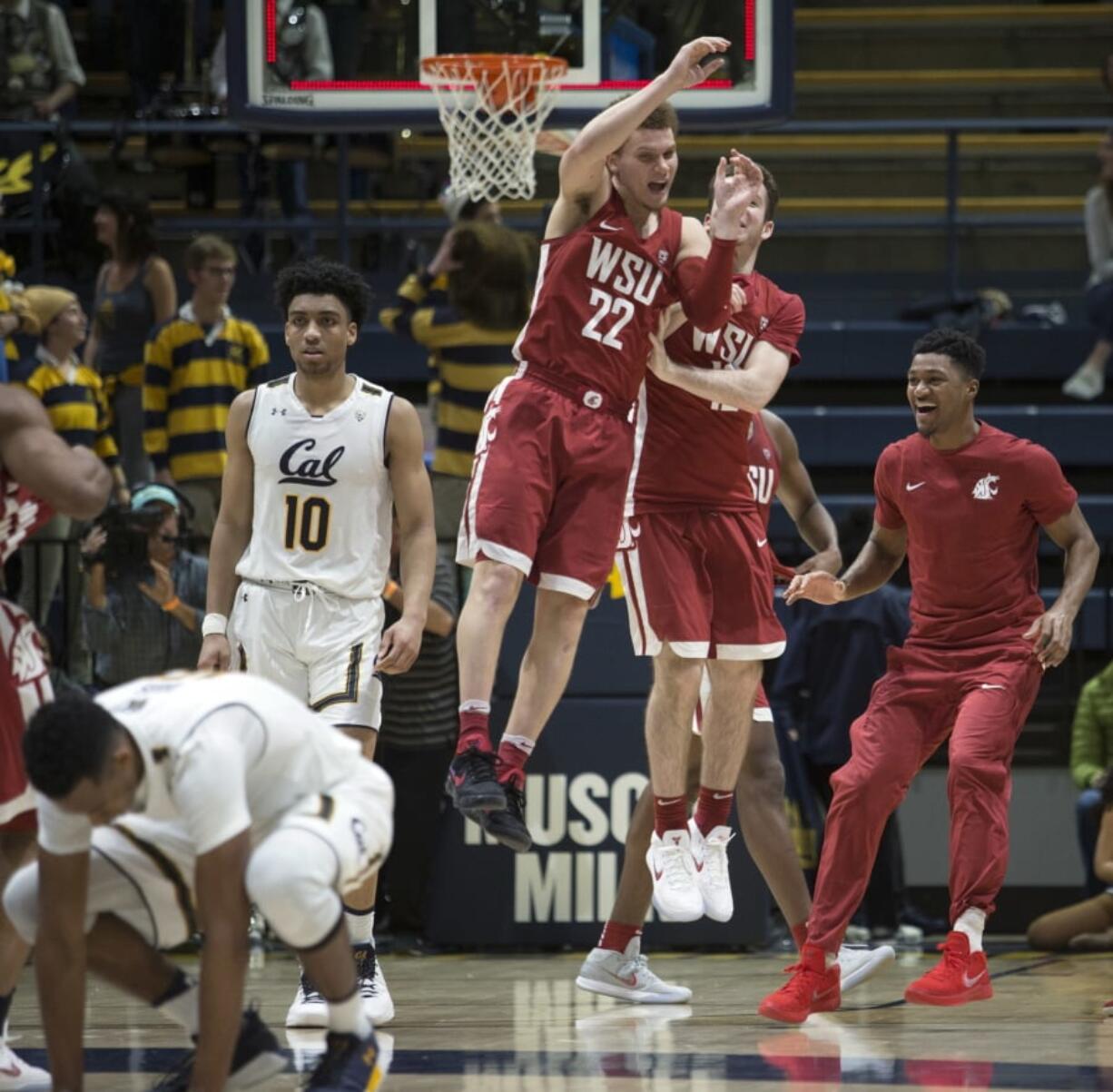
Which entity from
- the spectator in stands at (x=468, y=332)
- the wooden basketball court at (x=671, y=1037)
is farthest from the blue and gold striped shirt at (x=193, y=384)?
the wooden basketball court at (x=671, y=1037)

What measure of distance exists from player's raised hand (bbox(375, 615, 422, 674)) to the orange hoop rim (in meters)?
3.48

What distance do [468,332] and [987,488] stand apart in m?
3.92

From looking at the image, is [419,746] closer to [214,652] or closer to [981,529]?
[214,652]

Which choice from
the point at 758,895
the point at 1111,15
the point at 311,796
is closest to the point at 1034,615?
the point at 758,895

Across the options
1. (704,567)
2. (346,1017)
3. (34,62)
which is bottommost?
(346,1017)

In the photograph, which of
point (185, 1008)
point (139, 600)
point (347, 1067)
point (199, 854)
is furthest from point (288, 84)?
point (347, 1067)

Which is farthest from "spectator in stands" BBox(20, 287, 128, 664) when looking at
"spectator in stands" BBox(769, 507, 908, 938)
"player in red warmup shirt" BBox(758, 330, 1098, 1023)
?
"player in red warmup shirt" BBox(758, 330, 1098, 1023)

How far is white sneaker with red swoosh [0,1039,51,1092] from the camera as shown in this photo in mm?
5188

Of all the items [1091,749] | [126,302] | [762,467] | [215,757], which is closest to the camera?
[215,757]

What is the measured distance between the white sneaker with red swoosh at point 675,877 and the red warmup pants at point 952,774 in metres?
0.40

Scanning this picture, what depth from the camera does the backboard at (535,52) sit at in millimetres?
9016

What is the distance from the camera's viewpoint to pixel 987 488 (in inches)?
267

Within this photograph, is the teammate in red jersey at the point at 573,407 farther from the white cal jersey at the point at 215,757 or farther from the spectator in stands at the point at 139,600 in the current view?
the spectator in stands at the point at 139,600

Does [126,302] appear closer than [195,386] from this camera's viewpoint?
No
